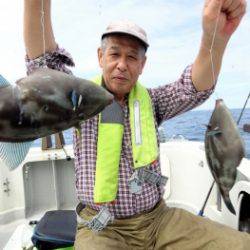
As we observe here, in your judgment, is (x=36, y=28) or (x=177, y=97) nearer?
(x=36, y=28)

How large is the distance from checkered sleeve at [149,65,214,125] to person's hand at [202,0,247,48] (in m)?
0.36

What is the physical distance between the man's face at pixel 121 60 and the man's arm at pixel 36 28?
535mm

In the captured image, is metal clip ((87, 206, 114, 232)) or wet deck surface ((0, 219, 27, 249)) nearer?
metal clip ((87, 206, 114, 232))

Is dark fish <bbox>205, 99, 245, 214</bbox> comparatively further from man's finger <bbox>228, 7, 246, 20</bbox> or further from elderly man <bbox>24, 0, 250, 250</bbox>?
man's finger <bbox>228, 7, 246, 20</bbox>

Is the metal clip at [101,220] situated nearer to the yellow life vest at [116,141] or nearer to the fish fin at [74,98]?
the yellow life vest at [116,141]

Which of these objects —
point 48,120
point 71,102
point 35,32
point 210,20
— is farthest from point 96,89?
point 210,20

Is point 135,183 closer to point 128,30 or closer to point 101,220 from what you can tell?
point 101,220

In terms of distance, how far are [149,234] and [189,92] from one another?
1.22m

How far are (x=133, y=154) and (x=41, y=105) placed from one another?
5.39 ft

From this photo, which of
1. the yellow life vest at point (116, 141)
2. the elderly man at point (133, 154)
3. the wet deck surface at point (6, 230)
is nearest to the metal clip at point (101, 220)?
the elderly man at point (133, 154)

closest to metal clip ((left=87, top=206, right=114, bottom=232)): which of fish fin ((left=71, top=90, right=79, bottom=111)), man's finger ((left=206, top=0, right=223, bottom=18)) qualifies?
fish fin ((left=71, top=90, right=79, bottom=111))

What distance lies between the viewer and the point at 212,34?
322cm

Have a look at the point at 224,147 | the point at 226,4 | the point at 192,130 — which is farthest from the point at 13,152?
the point at 192,130

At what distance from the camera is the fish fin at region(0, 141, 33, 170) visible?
1860 millimetres
